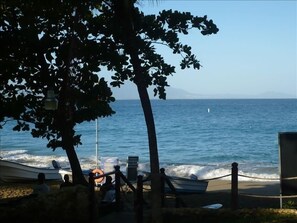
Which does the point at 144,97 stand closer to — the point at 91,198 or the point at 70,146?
the point at 91,198

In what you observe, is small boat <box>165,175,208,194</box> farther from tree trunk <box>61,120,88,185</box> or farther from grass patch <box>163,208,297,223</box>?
grass patch <box>163,208,297,223</box>

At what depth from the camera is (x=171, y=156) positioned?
3941 cm

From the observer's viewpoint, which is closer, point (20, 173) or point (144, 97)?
point (144, 97)

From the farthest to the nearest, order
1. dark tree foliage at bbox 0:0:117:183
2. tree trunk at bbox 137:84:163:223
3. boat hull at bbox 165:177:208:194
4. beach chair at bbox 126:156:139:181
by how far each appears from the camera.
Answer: beach chair at bbox 126:156:139:181 → boat hull at bbox 165:177:208:194 → dark tree foliage at bbox 0:0:117:183 → tree trunk at bbox 137:84:163:223

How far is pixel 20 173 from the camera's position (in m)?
19.4

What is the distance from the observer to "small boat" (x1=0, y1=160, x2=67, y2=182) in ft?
62.4

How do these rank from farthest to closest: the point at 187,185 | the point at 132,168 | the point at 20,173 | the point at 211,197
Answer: the point at 20,173 < the point at 132,168 < the point at 187,185 < the point at 211,197

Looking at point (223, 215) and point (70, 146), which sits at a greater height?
point (70, 146)

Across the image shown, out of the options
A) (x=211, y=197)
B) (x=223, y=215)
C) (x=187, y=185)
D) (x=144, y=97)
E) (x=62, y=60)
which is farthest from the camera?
(x=187, y=185)

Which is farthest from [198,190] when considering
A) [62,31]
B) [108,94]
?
[62,31]

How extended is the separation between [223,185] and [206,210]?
11.8 metres

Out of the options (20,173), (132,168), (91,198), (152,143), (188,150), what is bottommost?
(188,150)

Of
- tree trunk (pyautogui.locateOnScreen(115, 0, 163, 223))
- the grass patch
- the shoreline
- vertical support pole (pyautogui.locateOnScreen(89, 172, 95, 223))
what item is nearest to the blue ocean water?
the shoreline

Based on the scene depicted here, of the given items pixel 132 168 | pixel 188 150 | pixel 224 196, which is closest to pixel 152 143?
pixel 224 196
